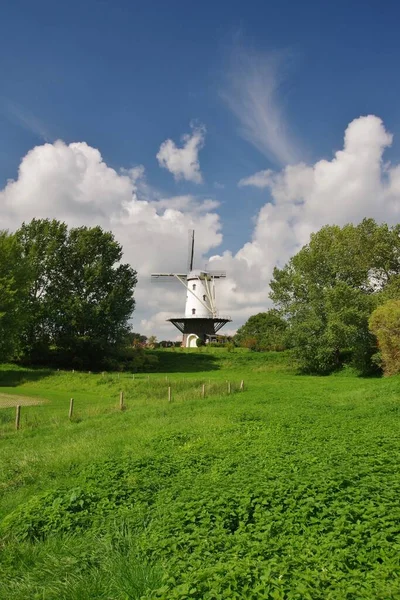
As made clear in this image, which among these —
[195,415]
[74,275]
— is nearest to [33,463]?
[195,415]

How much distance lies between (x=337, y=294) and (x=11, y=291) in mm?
36737

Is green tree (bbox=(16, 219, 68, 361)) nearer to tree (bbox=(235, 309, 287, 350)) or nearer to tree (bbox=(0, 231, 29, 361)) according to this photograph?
tree (bbox=(0, 231, 29, 361))

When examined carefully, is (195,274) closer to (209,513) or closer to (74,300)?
(74,300)

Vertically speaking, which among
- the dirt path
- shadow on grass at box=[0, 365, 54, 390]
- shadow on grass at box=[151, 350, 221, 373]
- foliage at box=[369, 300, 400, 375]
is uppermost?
foliage at box=[369, 300, 400, 375]

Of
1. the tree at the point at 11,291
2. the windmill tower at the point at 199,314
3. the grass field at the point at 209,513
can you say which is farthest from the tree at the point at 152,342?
the grass field at the point at 209,513

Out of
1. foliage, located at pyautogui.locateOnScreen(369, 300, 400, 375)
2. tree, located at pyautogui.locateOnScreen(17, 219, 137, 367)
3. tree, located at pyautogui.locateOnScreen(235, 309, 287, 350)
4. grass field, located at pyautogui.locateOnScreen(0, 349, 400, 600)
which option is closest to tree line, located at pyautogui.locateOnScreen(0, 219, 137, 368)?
tree, located at pyautogui.locateOnScreen(17, 219, 137, 367)

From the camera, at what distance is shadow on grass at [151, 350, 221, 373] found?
65.4m

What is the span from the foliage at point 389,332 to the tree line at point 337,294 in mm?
2194

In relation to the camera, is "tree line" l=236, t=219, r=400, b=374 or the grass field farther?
"tree line" l=236, t=219, r=400, b=374

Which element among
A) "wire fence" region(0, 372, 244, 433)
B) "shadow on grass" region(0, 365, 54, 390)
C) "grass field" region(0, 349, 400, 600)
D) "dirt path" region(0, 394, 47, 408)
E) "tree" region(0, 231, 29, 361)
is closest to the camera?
"grass field" region(0, 349, 400, 600)

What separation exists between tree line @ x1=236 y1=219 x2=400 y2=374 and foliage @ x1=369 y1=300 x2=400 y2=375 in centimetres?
219

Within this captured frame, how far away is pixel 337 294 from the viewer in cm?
5338

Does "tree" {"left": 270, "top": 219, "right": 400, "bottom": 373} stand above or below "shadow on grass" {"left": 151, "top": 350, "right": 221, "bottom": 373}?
above

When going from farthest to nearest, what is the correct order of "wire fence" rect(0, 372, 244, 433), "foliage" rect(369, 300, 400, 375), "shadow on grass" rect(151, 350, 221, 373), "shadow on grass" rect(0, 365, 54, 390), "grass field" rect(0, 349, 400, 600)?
"shadow on grass" rect(151, 350, 221, 373) < "shadow on grass" rect(0, 365, 54, 390) < "foliage" rect(369, 300, 400, 375) < "wire fence" rect(0, 372, 244, 433) < "grass field" rect(0, 349, 400, 600)
